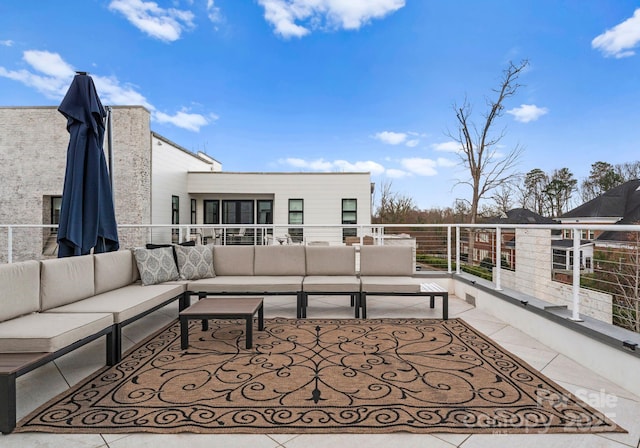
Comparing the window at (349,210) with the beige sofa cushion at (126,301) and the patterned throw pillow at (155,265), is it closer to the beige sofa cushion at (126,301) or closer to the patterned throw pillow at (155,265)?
the patterned throw pillow at (155,265)

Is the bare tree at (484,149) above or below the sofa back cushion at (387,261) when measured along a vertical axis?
above

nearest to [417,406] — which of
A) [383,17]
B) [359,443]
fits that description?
[359,443]

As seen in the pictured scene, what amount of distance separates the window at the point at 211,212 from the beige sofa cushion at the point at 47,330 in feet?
34.6

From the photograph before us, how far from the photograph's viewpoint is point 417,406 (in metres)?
2.11

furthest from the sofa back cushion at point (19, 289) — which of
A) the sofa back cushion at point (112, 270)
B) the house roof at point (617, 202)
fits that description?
the house roof at point (617, 202)

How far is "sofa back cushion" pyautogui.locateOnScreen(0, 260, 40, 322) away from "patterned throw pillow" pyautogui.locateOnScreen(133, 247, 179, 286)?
123 centimetres

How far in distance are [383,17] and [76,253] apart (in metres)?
9.75

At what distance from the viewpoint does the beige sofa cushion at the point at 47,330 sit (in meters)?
2.17

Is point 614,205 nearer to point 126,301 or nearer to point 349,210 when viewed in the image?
point 349,210

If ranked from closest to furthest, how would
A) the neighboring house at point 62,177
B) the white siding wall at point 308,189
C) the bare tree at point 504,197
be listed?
the neighboring house at point 62,177 → the white siding wall at point 308,189 → the bare tree at point 504,197

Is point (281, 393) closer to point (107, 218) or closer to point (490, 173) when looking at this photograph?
point (107, 218)

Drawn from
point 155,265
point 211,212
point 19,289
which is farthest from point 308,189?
point 19,289

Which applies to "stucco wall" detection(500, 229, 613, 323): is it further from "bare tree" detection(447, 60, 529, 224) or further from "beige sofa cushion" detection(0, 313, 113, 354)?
"bare tree" detection(447, 60, 529, 224)

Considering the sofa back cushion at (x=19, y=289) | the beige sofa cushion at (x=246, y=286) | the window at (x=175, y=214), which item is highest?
the window at (x=175, y=214)
